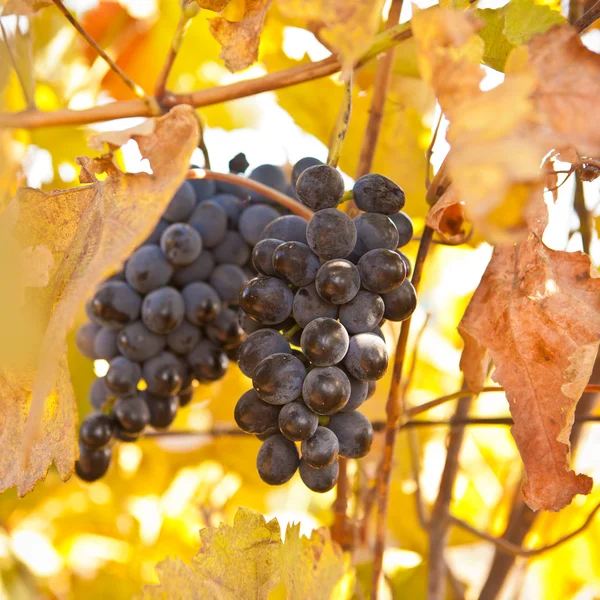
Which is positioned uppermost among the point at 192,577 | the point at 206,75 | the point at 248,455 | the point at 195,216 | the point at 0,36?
the point at 206,75

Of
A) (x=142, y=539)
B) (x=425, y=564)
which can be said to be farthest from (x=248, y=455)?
(x=425, y=564)

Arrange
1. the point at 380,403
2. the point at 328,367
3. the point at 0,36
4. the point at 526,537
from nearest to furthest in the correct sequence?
the point at 328,367 → the point at 0,36 → the point at 526,537 → the point at 380,403

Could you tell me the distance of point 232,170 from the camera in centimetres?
80

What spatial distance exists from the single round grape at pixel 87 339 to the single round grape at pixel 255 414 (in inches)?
14.7

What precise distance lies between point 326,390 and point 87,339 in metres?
0.45

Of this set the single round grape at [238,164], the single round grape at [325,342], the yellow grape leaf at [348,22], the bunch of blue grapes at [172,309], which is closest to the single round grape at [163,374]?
the bunch of blue grapes at [172,309]

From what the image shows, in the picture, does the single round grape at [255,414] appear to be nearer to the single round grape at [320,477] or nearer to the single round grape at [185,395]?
the single round grape at [320,477]

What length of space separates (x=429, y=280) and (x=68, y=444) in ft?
2.23

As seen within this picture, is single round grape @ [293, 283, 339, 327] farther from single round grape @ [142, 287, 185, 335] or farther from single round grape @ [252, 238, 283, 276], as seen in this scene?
single round grape @ [142, 287, 185, 335]

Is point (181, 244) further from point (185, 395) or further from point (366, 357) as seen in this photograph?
point (366, 357)

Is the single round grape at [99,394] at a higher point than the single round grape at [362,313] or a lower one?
higher

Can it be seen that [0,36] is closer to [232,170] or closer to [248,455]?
[232,170]

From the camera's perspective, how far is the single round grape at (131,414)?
745mm

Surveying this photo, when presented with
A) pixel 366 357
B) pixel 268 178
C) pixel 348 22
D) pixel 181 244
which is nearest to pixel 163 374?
pixel 181 244
